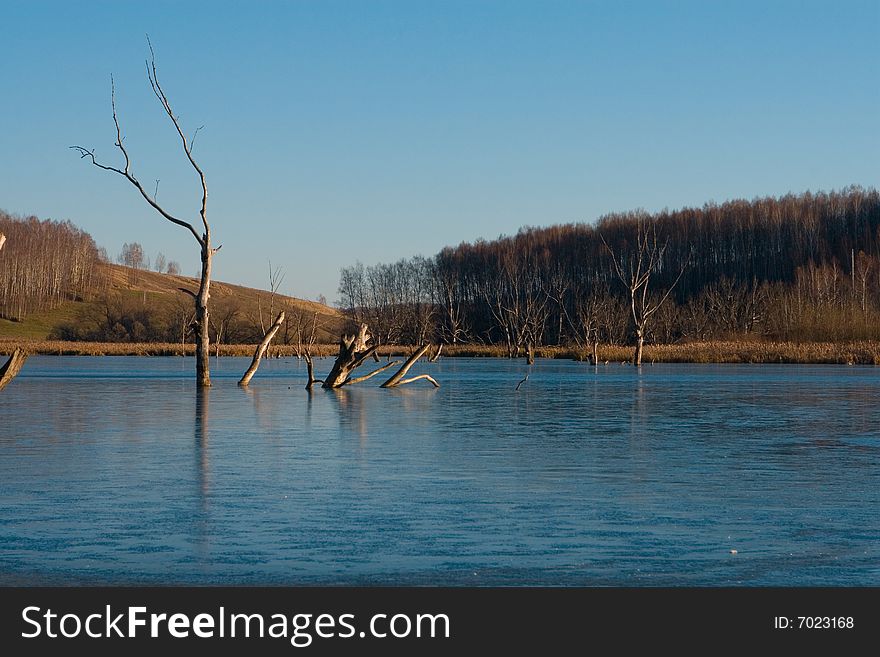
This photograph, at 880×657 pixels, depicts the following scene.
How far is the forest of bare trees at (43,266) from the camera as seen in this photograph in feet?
420

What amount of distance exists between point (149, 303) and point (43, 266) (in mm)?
14025

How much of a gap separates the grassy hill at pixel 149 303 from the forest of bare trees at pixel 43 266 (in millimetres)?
2139

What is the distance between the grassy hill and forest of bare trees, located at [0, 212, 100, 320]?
214cm

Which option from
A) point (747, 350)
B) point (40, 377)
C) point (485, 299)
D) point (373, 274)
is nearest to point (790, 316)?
point (747, 350)

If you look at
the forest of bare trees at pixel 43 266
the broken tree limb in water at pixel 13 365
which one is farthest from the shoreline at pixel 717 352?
the forest of bare trees at pixel 43 266

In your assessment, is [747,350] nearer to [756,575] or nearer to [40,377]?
[40,377]

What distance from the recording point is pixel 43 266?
13500 cm

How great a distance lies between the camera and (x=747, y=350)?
5288 centimetres

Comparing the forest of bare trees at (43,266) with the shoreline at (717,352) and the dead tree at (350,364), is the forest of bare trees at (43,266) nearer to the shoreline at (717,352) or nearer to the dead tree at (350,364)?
the shoreline at (717,352)

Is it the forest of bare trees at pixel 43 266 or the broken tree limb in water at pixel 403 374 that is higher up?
the forest of bare trees at pixel 43 266

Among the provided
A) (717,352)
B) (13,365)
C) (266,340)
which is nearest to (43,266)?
(717,352)

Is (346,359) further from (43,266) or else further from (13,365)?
(43,266)

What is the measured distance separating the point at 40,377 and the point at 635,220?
10304cm
